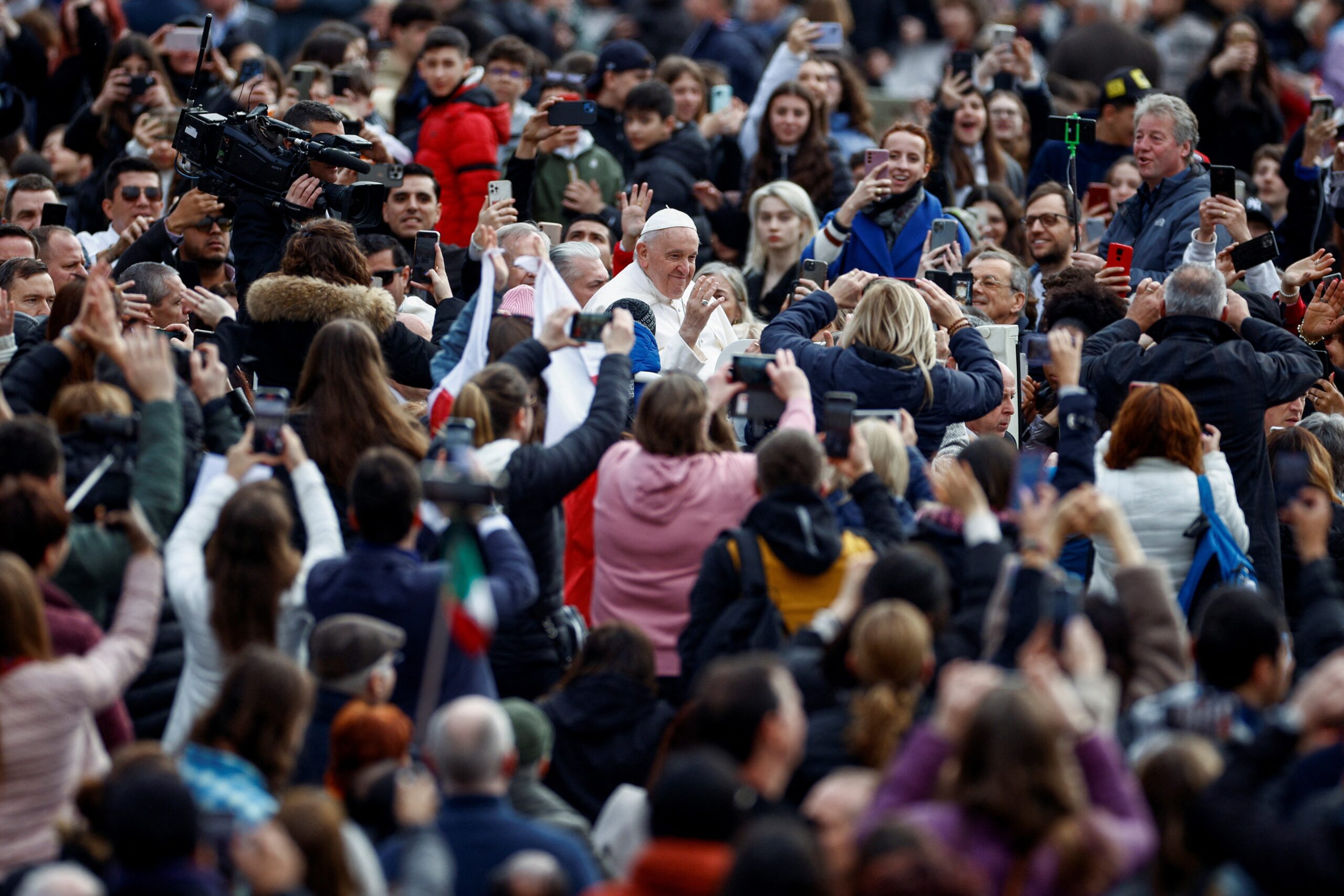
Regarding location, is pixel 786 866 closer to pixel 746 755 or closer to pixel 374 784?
pixel 746 755

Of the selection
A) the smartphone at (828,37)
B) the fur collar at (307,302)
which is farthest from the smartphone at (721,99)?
the fur collar at (307,302)

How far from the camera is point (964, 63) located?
30.6ft

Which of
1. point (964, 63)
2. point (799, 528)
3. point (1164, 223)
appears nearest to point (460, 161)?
point (964, 63)

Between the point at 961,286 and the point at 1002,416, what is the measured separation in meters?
0.59

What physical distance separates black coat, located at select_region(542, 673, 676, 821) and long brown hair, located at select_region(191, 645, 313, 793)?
3.24ft

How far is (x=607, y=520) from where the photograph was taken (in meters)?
5.18

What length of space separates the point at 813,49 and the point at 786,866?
24.3ft

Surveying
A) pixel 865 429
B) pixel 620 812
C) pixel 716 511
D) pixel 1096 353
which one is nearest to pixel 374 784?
pixel 620 812

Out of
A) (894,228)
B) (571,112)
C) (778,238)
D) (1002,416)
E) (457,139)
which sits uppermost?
(571,112)

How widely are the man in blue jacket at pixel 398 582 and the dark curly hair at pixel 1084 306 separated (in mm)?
3290

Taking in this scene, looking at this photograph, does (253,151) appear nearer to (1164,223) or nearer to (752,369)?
(752,369)

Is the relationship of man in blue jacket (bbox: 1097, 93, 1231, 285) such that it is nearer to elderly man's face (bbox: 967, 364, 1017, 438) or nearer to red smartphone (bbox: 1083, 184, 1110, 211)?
red smartphone (bbox: 1083, 184, 1110, 211)

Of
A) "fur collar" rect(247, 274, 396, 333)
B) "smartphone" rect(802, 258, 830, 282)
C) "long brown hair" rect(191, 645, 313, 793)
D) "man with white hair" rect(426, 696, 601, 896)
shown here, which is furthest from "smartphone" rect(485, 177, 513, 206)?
"man with white hair" rect(426, 696, 601, 896)

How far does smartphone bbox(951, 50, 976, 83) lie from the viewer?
9273 mm
